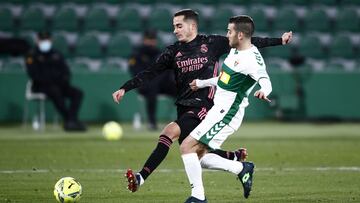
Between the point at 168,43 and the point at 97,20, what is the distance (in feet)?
6.61

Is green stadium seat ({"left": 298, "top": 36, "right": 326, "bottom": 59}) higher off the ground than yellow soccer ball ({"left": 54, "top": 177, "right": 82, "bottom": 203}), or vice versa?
yellow soccer ball ({"left": 54, "top": 177, "right": 82, "bottom": 203})

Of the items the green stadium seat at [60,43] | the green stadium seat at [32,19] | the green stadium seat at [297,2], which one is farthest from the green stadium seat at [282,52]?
the green stadium seat at [32,19]

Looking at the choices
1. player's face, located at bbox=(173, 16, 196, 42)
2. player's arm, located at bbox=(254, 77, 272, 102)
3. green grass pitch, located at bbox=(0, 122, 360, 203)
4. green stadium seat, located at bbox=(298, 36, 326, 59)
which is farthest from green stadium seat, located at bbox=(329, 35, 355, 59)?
player's arm, located at bbox=(254, 77, 272, 102)

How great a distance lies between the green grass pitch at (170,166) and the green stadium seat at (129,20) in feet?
13.8

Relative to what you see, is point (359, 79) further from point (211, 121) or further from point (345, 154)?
point (211, 121)

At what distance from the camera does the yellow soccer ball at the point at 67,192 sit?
8203 mm

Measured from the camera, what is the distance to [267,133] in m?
18.2

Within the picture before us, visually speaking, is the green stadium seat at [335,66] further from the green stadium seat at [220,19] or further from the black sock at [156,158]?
the black sock at [156,158]

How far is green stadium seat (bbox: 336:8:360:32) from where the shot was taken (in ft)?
75.0

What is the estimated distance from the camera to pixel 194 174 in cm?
823

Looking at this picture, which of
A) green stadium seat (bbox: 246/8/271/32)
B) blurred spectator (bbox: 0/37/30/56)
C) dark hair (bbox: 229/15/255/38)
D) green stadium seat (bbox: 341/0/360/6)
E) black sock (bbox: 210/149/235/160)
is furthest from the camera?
green stadium seat (bbox: 341/0/360/6)

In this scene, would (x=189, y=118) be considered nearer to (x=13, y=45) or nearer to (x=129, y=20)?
(x=13, y=45)

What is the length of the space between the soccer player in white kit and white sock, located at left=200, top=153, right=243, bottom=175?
1 cm

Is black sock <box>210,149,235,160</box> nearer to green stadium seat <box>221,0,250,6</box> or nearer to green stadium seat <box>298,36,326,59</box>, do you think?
green stadium seat <box>298,36,326,59</box>
